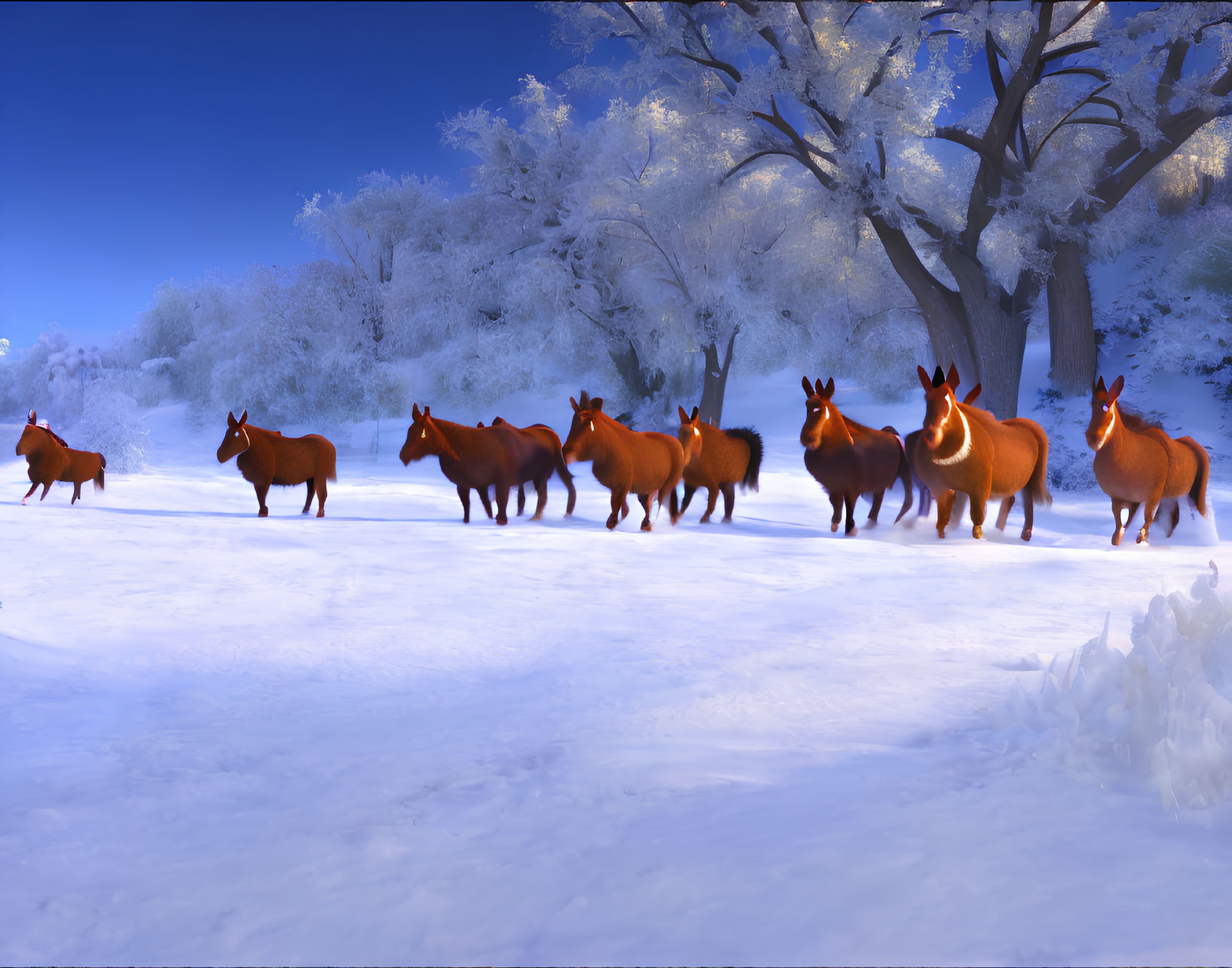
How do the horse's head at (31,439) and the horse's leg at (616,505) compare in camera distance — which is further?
the horse's head at (31,439)

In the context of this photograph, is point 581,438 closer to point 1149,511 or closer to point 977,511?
point 977,511

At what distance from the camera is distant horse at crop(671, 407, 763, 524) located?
9039 millimetres

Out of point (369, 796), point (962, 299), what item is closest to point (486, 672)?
point (369, 796)

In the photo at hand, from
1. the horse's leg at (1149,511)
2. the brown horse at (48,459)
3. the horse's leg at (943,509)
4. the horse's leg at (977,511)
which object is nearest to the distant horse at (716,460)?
the horse's leg at (943,509)

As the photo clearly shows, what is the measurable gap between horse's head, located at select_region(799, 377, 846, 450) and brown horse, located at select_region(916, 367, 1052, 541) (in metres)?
0.78

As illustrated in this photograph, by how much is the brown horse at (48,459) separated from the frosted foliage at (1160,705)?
35.4 ft

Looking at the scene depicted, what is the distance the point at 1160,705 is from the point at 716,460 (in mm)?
6851

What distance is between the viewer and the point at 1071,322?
16.1 metres

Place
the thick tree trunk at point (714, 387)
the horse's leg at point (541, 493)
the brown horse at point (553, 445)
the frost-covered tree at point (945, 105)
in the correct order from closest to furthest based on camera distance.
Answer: the brown horse at point (553, 445) < the horse's leg at point (541, 493) < the frost-covered tree at point (945, 105) < the thick tree trunk at point (714, 387)

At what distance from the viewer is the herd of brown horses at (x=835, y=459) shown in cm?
752

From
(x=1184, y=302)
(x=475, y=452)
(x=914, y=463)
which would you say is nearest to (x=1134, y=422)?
(x=914, y=463)

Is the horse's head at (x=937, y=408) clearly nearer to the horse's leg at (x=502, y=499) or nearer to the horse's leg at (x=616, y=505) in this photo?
the horse's leg at (x=616, y=505)

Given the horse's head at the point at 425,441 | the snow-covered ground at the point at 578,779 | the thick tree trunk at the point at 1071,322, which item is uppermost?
the thick tree trunk at the point at 1071,322

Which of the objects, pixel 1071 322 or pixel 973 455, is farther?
pixel 1071 322
